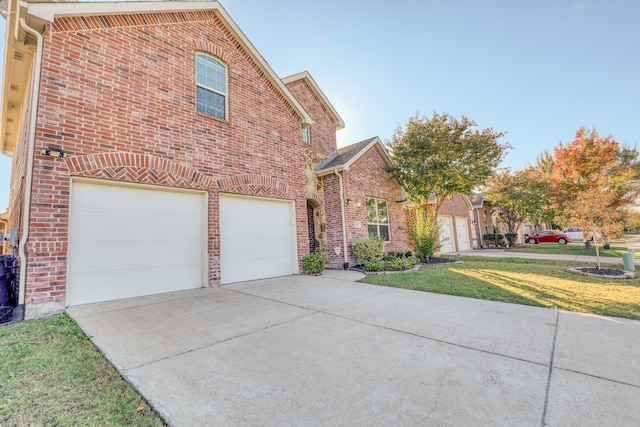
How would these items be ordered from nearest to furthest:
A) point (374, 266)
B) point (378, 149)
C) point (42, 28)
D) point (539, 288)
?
point (42, 28), point (539, 288), point (374, 266), point (378, 149)

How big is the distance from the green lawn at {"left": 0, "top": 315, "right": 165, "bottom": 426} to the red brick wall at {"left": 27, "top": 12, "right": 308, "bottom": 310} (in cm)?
209

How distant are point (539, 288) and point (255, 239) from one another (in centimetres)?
720

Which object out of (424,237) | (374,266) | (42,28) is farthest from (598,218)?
(42,28)

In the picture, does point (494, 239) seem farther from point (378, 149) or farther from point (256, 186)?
point (256, 186)

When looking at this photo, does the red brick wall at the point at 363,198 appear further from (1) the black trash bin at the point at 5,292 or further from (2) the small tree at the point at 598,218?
(1) the black trash bin at the point at 5,292

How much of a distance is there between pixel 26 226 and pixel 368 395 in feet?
19.6

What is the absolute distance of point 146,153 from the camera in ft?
19.1

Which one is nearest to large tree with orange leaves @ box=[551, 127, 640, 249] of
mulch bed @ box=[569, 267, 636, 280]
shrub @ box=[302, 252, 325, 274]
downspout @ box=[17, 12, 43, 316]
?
mulch bed @ box=[569, 267, 636, 280]

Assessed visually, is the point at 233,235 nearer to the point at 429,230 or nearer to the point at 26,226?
the point at 26,226

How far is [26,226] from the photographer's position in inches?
178

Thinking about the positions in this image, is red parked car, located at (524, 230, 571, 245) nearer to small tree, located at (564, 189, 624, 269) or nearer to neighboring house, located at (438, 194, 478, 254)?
neighboring house, located at (438, 194, 478, 254)

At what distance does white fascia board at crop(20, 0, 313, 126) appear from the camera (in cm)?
495

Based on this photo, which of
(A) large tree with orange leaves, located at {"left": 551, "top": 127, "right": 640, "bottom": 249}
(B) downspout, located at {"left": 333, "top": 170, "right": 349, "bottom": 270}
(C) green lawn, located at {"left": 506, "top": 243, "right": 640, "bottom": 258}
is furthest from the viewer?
(A) large tree with orange leaves, located at {"left": 551, "top": 127, "right": 640, "bottom": 249}

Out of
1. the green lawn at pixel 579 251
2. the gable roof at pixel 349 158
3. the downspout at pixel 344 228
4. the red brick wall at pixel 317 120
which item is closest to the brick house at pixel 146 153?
the gable roof at pixel 349 158
